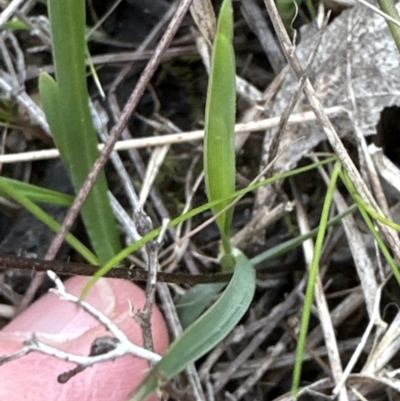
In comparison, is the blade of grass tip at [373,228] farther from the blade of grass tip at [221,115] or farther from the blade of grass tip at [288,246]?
the blade of grass tip at [221,115]

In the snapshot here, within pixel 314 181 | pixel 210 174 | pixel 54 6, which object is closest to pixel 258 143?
pixel 314 181

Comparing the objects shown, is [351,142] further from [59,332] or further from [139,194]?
[59,332]

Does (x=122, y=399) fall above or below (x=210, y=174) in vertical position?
below

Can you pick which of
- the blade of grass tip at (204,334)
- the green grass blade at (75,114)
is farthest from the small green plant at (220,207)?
the green grass blade at (75,114)

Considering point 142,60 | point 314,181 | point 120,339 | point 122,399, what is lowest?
point 122,399

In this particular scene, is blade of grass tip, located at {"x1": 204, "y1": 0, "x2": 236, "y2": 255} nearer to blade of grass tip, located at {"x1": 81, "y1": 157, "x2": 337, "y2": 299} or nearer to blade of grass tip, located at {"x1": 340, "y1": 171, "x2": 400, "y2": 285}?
blade of grass tip, located at {"x1": 81, "y1": 157, "x2": 337, "y2": 299}

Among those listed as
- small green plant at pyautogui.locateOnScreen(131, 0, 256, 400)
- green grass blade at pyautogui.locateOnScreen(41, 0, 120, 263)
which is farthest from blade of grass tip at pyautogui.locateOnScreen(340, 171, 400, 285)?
green grass blade at pyautogui.locateOnScreen(41, 0, 120, 263)
